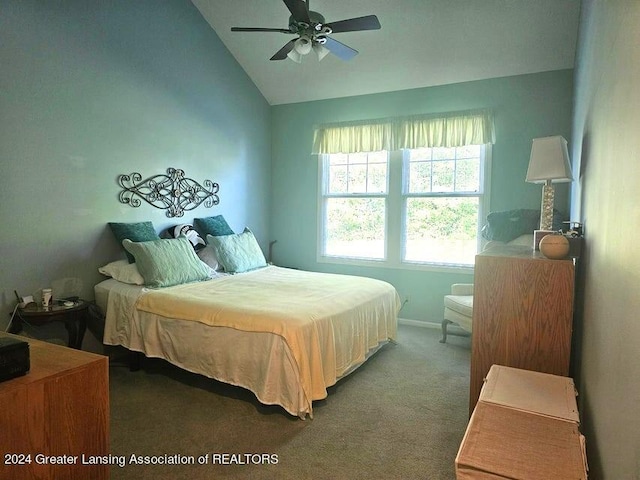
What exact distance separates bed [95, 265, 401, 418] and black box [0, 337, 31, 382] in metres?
1.36

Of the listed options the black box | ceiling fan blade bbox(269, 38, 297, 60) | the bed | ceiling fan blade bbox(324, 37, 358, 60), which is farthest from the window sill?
the black box

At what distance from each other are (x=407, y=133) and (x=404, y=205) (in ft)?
2.60

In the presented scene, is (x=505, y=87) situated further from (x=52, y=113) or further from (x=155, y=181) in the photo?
(x=52, y=113)

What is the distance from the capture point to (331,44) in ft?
10.4

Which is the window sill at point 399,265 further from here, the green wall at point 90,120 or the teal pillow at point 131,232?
the teal pillow at point 131,232

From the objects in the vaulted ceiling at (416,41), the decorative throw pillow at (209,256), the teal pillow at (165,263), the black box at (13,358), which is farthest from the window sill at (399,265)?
the black box at (13,358)

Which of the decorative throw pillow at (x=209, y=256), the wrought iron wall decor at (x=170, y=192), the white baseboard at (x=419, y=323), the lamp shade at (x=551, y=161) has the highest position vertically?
the lamp shade at (x=551, y=161)

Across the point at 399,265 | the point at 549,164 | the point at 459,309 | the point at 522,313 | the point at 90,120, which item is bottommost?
the point at 459,309

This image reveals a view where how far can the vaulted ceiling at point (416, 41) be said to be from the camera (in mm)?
3557

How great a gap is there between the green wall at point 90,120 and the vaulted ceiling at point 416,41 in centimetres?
50

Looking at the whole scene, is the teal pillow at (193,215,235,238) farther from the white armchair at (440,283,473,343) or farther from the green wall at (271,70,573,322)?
the white armchair at (440,283,473,343)

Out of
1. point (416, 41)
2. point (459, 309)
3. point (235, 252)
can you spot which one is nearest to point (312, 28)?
point (416, 41)

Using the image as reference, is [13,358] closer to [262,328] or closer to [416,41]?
[262,328]

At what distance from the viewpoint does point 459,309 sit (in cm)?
368
